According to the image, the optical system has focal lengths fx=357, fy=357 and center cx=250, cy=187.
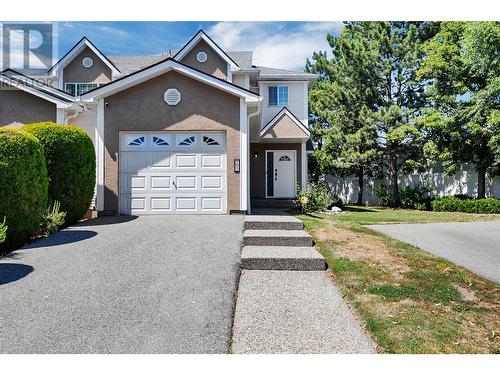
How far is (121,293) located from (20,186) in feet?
11.5

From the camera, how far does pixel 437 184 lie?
18656 millimetres

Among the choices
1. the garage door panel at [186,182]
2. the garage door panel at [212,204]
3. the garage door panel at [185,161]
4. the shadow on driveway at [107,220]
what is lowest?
the shadow on driveway at [107,220]

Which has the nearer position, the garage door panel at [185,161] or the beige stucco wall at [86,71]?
the garage door panel at [185,161]

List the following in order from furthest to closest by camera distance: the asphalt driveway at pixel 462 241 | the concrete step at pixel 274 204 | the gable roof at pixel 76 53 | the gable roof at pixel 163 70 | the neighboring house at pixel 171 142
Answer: the gable roof at pixel 76 53
the concrete step at pixel 274 204
the neighboring house at pixel 171 142
the gable roof at pixel 163 70
the asphalt driveway at pixel 462 241

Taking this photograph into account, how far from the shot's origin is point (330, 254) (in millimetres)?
6129

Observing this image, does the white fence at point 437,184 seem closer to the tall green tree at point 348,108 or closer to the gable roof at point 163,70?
the tall green tree at point 348,108

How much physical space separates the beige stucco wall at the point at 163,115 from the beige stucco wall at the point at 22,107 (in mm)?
2662

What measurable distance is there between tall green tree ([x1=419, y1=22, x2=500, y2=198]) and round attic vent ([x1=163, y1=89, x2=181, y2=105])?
11768 millimetres

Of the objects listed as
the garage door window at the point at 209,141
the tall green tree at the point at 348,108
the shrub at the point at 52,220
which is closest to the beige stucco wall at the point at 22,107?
the shrub at the point at 52,220

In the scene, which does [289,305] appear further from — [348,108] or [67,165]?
[348,108]

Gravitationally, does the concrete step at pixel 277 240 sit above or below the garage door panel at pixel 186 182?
below

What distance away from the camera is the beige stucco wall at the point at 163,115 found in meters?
9.65

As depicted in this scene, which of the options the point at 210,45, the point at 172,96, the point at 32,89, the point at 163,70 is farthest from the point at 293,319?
the point at 210,45

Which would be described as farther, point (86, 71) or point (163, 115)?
point (86, 71)
